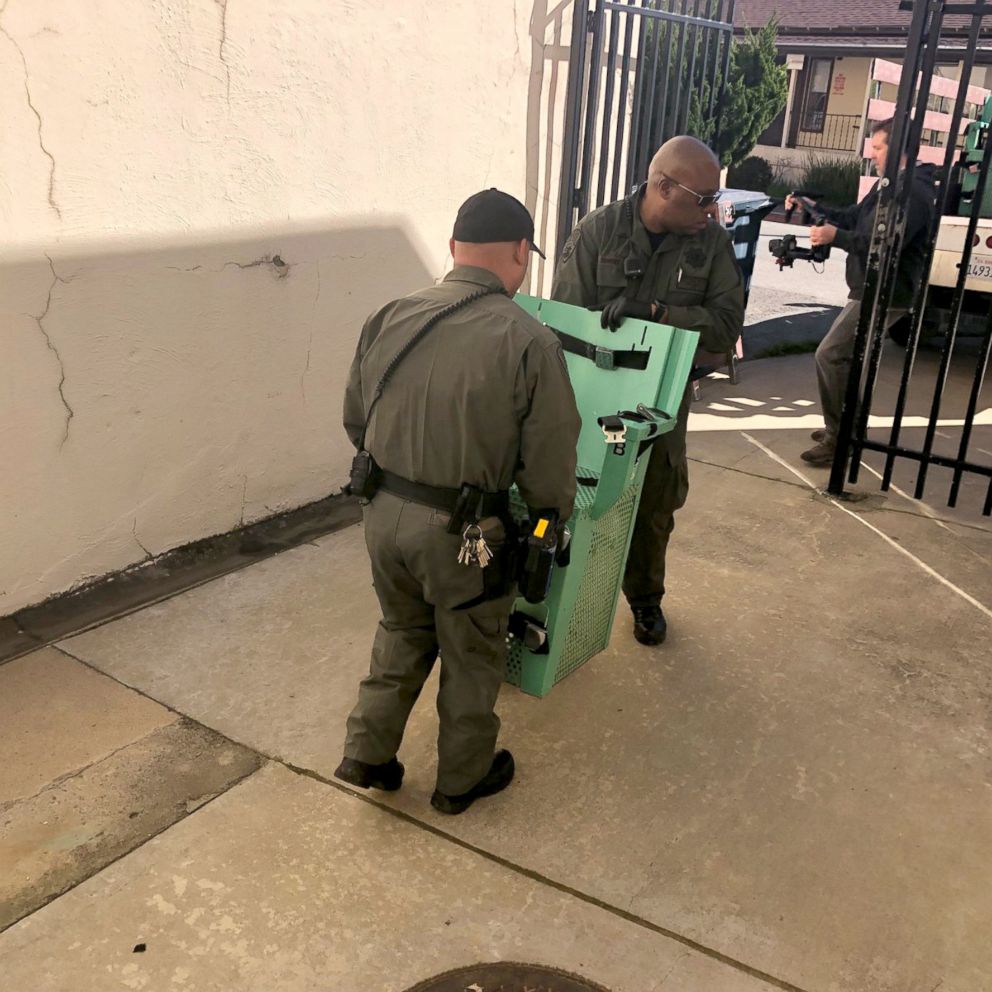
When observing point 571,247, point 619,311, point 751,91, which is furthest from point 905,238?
point 751,91

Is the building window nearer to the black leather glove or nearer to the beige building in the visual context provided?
the beige building

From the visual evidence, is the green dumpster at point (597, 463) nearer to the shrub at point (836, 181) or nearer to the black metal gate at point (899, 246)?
the black metal gate at point (899, 246)

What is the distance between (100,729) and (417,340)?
5.41ft

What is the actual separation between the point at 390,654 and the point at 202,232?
2.12 metres

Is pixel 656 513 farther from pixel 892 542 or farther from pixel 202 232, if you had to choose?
pixel 202 232

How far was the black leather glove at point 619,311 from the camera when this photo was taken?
119 inches

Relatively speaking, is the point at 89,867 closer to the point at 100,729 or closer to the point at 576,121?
the point at 100,729

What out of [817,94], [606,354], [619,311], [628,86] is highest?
[817,94]

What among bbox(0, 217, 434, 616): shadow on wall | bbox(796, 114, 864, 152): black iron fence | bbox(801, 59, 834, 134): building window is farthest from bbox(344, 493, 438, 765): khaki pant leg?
bbox(801, 59, 834, 134): building window

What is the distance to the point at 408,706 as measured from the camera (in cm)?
263

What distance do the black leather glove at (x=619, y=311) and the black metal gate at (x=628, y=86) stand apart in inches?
112

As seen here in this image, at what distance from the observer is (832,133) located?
2758 centimetres

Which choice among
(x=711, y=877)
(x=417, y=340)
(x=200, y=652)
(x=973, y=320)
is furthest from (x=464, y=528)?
(x=973, y=320)

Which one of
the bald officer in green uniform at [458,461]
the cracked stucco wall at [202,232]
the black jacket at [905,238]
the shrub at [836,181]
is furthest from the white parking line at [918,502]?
the shrub at [836,181]
